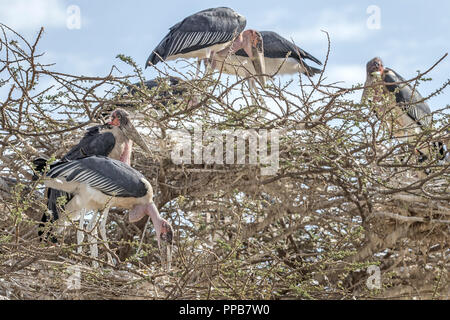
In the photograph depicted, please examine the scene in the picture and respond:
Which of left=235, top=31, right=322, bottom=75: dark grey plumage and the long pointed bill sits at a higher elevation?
left=235, top=31, right=322, bottom=75: dark grey plumage

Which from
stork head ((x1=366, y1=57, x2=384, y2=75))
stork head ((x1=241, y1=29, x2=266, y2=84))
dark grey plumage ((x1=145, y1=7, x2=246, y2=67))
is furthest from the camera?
stork head ((x1=241, y1=29, x2=266, y2=84))

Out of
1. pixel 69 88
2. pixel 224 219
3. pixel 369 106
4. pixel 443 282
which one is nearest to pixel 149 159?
pixel 224 219

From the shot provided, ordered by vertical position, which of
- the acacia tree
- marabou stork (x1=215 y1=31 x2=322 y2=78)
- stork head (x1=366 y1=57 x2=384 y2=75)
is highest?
marabou stork (x1=215 y1=31 x2=322 y2=78)

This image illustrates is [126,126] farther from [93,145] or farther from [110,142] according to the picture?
[93,145]

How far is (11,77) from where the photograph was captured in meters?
5.10

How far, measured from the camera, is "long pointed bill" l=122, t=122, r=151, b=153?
229 inches

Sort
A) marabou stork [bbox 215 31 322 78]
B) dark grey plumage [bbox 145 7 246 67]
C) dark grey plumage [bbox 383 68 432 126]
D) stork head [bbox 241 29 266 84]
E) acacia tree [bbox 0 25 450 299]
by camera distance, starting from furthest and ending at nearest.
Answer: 1. marabou stork [bbox 215 31 322 78]
2. stork head [bbox 241 29 266 84]
3. dark grey plumage [bbox 145 7 246 67]
4. dark grey plumage [bbox 383 68 432 126]
5. acacia tree [bbox 0 25 450 299]

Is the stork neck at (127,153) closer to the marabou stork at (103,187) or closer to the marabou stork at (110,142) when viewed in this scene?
the marabou stork at (110,142)

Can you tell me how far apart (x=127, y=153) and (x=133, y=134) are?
0.15m

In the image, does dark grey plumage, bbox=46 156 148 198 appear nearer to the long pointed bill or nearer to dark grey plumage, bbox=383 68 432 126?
the long pointed bill

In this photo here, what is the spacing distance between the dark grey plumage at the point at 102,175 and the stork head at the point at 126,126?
0.43m

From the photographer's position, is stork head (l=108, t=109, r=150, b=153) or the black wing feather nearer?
the black wing feather

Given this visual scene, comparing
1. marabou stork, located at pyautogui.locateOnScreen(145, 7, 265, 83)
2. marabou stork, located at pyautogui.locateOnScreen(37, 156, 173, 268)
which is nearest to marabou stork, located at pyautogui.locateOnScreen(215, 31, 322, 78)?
marabou stork, located at pyautogui.locateOnScreen(145, 7, 265, 83)

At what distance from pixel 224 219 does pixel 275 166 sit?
2.99 ft
